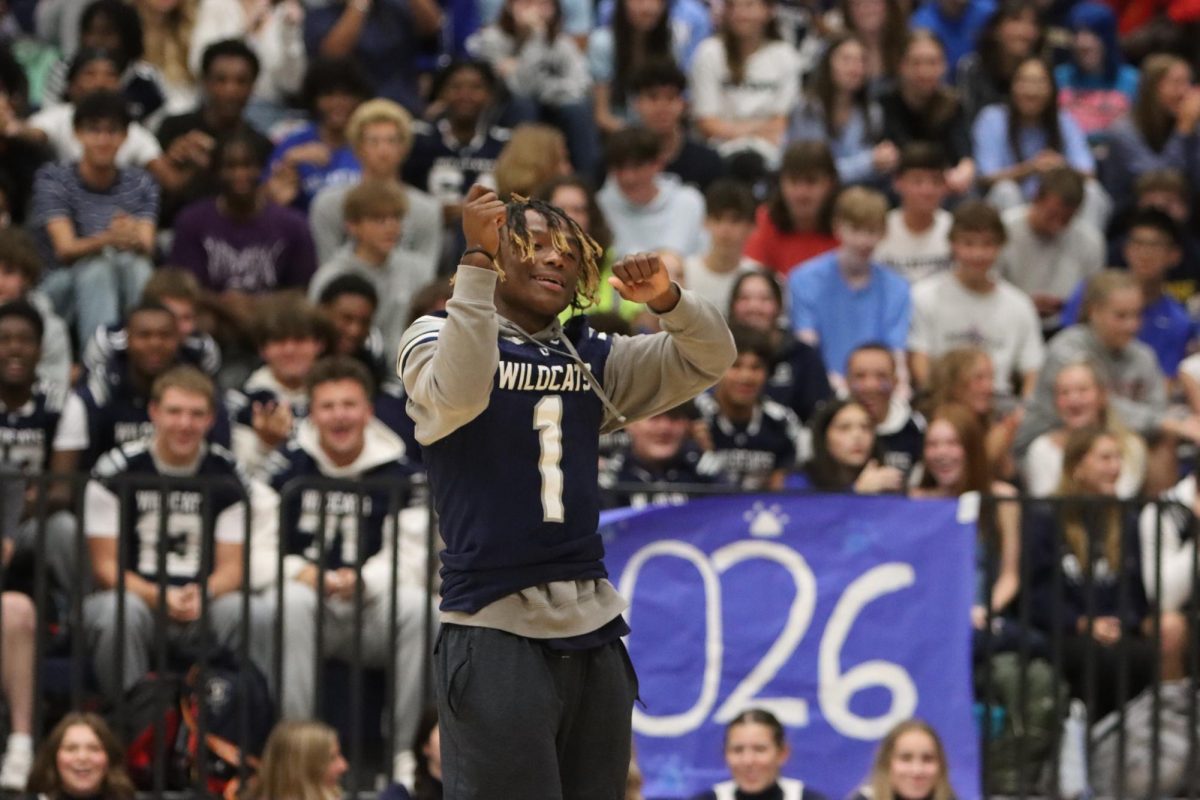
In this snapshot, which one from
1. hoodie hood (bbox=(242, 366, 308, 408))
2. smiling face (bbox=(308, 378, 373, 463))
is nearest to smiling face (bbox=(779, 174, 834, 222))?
hoodie hood (bbox=(242, 366, 308, 408))

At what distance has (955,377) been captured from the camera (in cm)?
1077

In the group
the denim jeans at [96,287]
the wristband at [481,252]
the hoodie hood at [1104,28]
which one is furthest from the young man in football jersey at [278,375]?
the hoodie hood at [1104,28]

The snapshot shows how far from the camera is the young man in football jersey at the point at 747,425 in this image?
10.4 metres

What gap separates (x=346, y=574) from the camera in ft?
29.5

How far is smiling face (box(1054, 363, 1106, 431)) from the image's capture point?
10.7 metres

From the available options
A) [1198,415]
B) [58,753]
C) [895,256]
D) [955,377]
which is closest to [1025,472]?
[955,377]

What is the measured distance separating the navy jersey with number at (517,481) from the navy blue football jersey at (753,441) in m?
5.16

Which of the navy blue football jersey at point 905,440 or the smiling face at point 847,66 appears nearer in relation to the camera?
the navy blue football jersey at point 905,440

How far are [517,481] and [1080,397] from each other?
6.07m

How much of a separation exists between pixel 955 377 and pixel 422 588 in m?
3.13

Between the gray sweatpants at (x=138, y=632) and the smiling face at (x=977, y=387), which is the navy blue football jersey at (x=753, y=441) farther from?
the gray sweatpants at (x=138, y=632)

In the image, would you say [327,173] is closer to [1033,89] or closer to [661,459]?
[661,459]

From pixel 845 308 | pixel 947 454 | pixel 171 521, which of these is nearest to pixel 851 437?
pixel 947 454

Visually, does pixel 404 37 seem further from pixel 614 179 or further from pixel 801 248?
pixel 801 248
